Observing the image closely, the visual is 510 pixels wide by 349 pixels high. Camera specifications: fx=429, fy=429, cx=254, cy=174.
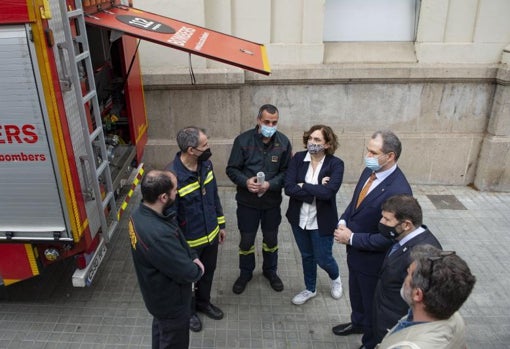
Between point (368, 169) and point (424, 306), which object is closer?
point (424, 306)

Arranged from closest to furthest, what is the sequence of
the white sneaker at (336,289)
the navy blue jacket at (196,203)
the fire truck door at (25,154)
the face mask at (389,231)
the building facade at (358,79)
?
the face mask at (389,231) < the fire truck door at (25,154) < the navy blue jacket at (196,203) < the white sneaker at (336,289) < the building facade at (358,79)

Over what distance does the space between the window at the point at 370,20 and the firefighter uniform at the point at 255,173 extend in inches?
122

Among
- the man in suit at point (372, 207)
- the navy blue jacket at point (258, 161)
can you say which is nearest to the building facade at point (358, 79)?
the navy blue jacket at point (258, 161)

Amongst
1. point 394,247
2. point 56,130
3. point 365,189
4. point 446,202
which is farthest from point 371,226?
point 446,202

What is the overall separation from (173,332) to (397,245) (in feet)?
5.29

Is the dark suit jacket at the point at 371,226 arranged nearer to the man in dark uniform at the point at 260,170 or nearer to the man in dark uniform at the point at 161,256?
the man in dark uniform at the point at 260,170

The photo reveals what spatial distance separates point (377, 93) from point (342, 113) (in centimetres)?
57

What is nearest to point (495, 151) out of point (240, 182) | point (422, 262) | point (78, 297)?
point (240, 182)

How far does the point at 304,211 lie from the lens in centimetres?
383

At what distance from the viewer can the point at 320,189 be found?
12.0 feet

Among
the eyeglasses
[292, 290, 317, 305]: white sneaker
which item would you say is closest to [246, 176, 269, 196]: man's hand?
[292, 290, 317, 305]: white sneaker

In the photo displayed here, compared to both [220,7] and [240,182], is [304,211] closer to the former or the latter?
[240,182]

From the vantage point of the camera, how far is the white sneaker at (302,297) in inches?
164

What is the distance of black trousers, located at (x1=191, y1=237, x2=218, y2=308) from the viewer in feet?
12.3
